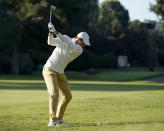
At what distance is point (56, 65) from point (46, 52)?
150ft

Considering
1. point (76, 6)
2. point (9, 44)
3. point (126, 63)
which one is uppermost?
point (76, 6)

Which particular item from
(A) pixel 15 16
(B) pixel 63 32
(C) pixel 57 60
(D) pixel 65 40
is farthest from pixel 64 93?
(A) pixel 15 16

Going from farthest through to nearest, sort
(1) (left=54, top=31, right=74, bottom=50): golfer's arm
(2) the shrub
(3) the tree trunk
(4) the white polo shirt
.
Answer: (2) the shrub, (3) the tree trunk, (4) the white polo shirt, (1) (left=54, top=31, right=74, bottom=50): golfer's arm

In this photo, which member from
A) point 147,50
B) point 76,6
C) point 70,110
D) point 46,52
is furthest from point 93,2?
point 70,110

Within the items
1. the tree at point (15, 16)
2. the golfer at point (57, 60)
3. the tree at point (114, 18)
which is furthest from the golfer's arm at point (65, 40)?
the tree at point (114, 18)

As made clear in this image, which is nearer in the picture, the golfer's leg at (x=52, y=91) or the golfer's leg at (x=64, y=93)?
the golfer's leg at (x=52, y=91)

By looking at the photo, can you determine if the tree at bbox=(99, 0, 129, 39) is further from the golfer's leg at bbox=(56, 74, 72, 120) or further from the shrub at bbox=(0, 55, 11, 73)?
the golfer's leg at bbox=(56, 74, 72, 120)

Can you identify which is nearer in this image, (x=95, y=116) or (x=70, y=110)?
(x=95, y=116)

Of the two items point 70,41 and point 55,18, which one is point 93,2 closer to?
point 55,18

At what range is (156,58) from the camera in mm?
88750

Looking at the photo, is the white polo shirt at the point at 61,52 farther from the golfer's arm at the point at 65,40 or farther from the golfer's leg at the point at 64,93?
the golfer's leg at the point at 64,93

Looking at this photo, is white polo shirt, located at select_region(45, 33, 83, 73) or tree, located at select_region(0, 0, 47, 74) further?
tree, located at select_region(0, 0, 47, 74)

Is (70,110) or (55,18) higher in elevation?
(55,18)

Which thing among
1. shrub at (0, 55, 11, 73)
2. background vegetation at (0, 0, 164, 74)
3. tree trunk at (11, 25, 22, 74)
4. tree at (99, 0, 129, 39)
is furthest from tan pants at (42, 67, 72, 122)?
tree at (99, 0, 129, 39)
